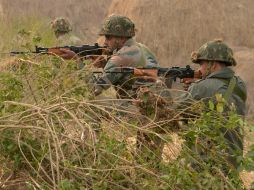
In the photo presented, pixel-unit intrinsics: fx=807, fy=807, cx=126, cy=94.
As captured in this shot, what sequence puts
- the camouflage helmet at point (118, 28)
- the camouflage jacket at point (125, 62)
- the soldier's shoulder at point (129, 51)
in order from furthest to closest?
the camouflage helmet at point (118, 28) → the soldier's shoulder at point (129, 51) → the camouflage jacket at point (125, 62)

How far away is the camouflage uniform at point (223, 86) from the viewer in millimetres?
5980

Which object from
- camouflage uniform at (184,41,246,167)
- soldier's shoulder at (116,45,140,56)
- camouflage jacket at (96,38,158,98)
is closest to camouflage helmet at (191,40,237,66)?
camouflage uniform at (184,41,246,167)

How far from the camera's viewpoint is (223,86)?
238 inches

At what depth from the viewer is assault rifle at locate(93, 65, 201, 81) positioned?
6801 millimetres

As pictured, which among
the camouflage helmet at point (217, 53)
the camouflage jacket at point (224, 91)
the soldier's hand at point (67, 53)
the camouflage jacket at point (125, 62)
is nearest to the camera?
the camouflage jacket at point (224, 91)

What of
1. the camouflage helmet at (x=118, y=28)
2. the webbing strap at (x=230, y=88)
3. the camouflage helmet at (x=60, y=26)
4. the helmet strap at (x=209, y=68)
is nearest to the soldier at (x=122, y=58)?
the camouflage helmet at (x=118, y=28)

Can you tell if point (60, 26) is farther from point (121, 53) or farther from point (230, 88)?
point (230, 88)

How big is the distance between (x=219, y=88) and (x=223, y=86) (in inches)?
1.7

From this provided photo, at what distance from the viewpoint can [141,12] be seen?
14.5 m

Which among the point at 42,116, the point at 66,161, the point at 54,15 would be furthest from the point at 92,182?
the point at 54,15

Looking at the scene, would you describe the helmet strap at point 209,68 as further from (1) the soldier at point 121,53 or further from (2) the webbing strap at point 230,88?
(1) the soldier at point 121,53

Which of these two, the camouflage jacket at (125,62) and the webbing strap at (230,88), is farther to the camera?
the camouflage jacket at (125,62)

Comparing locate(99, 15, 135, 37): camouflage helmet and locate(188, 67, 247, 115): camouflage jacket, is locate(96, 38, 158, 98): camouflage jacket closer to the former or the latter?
locate(99, 15, 135, 37): camouflage helmet

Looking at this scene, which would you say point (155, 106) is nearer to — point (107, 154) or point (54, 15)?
point (107, 154)
